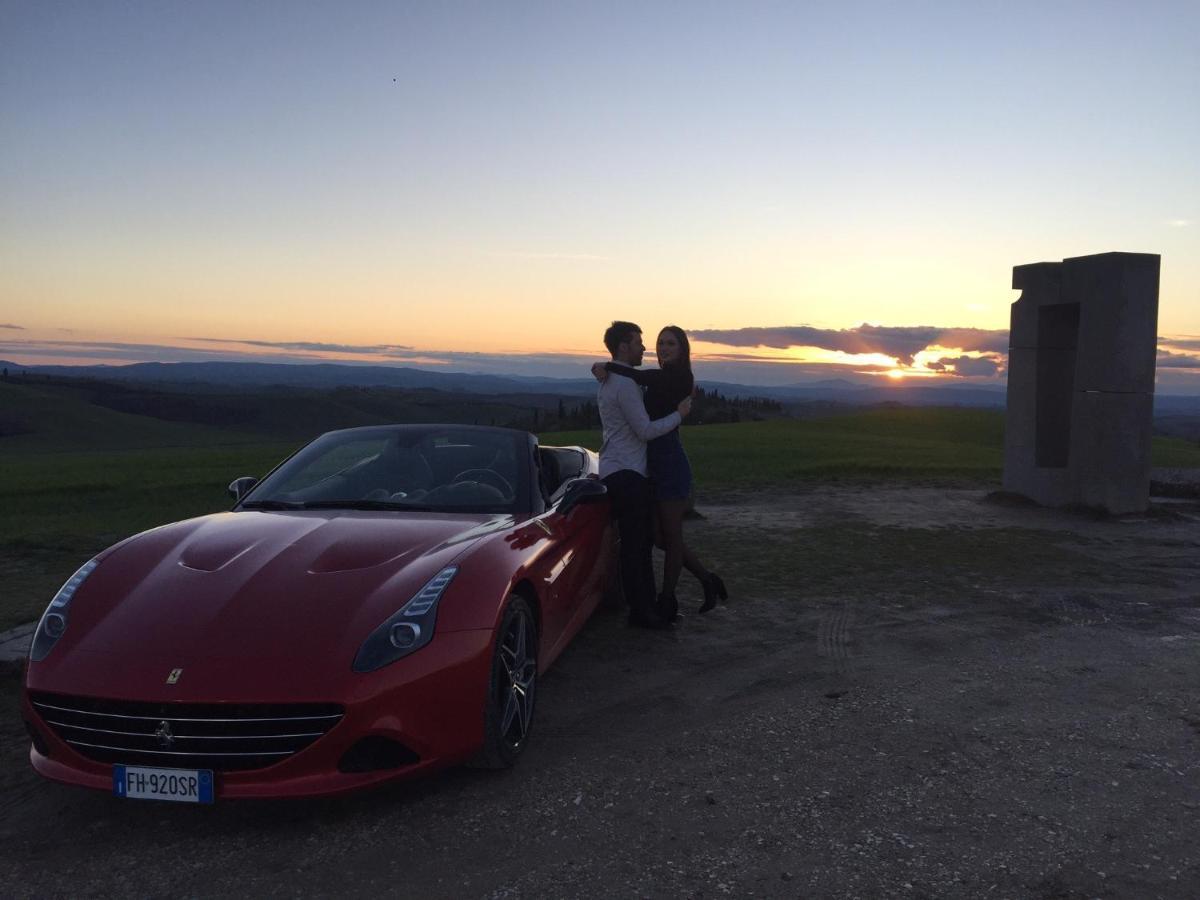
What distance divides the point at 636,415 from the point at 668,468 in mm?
537

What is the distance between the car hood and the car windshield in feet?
1.12

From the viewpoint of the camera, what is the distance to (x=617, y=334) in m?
6.18

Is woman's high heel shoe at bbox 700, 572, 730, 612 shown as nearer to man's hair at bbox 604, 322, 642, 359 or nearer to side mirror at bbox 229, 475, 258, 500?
man's hair at bbox 604, 322, 642, 359

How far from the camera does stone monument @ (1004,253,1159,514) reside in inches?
476

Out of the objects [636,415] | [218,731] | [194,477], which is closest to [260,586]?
[218,731]

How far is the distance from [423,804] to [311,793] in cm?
52

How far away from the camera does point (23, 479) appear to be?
19.3 m

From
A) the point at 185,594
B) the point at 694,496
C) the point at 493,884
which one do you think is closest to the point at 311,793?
the point at 493,884

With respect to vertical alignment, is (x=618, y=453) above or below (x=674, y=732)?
above

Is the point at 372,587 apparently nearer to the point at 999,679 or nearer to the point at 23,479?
the point at 999,679

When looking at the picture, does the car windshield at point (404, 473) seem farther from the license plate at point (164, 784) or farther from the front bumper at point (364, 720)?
the license plate at point (164, 784)

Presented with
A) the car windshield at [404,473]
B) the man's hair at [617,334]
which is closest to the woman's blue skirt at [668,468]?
the man's hair at [617,334]

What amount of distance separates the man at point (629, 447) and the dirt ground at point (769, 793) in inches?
24.0

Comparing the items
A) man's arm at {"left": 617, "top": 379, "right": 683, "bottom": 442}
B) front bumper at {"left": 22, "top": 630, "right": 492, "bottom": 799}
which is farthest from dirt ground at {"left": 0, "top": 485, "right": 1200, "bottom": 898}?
man's arm at {"left": 617, "top": 379, "right": 683, "bottom": 442}
